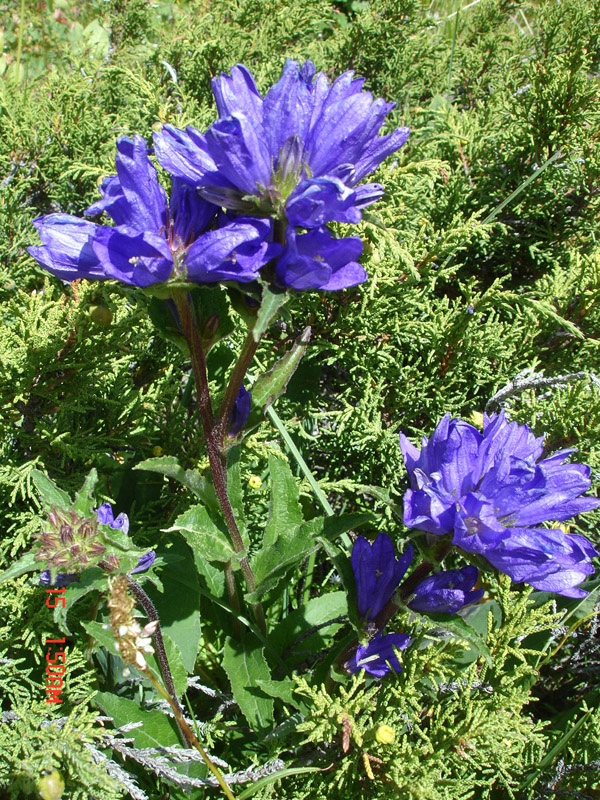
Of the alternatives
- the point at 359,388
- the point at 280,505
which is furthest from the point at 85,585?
the point at 359,388

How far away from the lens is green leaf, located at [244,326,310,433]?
1742 mm

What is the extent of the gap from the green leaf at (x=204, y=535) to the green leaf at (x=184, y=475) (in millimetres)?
49

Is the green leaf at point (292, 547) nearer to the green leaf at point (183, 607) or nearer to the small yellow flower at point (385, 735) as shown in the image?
the green leaf at point (183, 607)

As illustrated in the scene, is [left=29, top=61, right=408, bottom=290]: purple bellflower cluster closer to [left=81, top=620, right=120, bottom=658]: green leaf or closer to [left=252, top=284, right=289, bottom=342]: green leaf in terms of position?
[left=252, top=284, right=289, bottom=342]: green leaf

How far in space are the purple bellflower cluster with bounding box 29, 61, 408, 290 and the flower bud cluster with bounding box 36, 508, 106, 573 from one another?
626 millimetres

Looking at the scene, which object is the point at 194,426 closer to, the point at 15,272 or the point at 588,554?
the point at 15,272

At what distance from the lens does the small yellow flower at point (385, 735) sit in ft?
5.43

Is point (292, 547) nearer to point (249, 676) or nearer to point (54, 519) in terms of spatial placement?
point (249, 676)

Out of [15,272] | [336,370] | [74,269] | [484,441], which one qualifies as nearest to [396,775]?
[484,441]

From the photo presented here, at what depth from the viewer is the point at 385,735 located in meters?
1.66

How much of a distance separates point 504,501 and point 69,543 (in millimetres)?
1093

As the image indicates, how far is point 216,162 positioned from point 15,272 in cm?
189

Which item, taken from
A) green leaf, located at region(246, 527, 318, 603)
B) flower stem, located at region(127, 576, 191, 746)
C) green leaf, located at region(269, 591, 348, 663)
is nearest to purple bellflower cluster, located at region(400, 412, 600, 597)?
green leaf, located at region(246, 527, 318, 603)

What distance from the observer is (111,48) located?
189 inches
